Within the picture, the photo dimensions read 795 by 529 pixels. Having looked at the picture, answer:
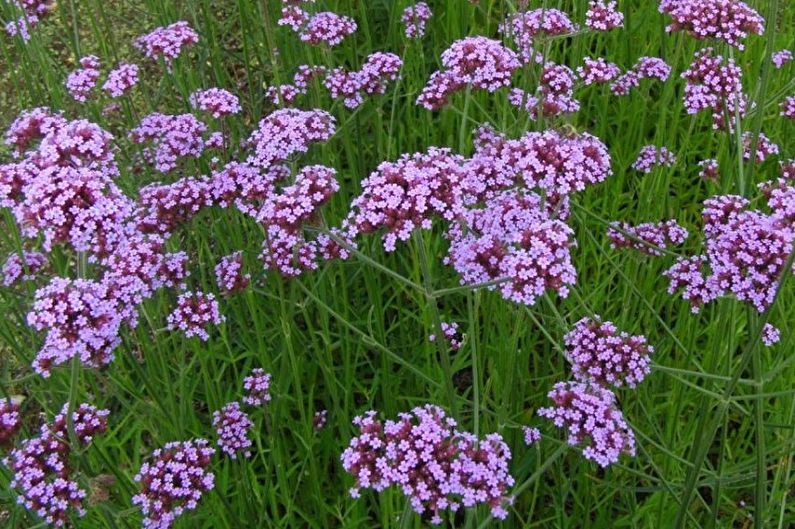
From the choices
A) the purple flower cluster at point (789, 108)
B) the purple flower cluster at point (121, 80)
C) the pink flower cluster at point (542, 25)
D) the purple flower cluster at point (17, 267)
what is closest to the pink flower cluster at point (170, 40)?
the purple flower cluster at point (121, 80)

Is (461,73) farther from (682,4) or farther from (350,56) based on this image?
(350,56)

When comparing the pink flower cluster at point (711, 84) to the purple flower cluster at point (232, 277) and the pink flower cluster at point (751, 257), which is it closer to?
the pink flower cluster at point (751, 257)

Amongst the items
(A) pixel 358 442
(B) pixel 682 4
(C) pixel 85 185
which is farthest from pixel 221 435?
(B) pixel 682 4

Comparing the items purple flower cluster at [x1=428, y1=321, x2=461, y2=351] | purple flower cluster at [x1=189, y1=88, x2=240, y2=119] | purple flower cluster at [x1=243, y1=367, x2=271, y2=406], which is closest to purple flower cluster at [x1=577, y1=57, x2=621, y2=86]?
purple flower cluster at [x1=428, y1=321, x2=461, y2=351]

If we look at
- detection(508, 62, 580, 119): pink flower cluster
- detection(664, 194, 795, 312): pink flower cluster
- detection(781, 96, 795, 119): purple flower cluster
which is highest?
detection(508, 62, 580, 119): pink flower cluster

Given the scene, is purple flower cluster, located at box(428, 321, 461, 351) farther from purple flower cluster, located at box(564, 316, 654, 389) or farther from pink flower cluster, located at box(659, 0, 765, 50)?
pink flower cluster, located at box(659, 0, 765, 50)

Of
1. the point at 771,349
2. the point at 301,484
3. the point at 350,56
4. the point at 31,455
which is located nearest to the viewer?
the point at 31,455
